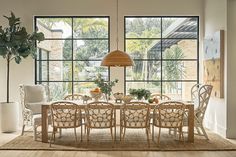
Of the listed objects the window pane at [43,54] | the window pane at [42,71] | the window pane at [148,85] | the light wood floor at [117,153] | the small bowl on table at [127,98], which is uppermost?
the window pane at [43,54]

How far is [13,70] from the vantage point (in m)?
9.52

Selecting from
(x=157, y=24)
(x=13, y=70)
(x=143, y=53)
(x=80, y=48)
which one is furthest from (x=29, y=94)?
(x=157, y=24)

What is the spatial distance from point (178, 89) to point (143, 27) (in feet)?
6.21

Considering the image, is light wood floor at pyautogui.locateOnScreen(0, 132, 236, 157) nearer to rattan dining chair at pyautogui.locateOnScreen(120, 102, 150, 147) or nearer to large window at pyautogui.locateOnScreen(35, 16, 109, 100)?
rattan dining chair at pyautogui.locateOnScreen(120, 102, 150, 147)

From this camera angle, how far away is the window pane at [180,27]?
31.7ft

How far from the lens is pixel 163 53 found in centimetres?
970

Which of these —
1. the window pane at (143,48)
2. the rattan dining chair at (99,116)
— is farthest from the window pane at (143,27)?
the rattan dining chair at (99,116)

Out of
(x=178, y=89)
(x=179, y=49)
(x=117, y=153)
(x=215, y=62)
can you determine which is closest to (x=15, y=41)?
(x=117, y=153)

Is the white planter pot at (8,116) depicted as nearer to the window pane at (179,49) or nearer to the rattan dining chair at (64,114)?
the rattan dining chair at (64,114)

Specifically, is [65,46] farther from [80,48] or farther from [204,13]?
[204,13]

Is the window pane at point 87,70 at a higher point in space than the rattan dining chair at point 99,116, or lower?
higher

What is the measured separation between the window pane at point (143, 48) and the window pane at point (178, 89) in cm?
81

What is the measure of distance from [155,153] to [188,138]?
1177 mm

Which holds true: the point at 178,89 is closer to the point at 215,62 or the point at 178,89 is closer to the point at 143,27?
the point at 215,62
